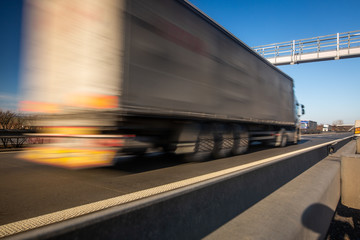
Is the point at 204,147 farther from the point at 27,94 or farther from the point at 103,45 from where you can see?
the point at 27,94

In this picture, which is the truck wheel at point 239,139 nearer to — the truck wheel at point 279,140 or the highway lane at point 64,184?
the highway lane at point 64,184

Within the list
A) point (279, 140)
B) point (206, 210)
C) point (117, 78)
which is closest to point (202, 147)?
point (117, 78)

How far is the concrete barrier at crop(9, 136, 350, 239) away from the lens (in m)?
0.90

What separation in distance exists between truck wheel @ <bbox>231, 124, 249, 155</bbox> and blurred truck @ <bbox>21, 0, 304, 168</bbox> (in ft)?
6.68

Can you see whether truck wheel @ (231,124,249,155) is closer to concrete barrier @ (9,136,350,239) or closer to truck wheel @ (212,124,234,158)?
truck wheel @ (212,124,234,158)

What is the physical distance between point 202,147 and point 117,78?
3566 mm

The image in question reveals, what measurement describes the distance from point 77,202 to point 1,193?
1357 mm

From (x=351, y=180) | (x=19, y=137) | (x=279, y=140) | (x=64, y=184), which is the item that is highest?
(x=19, y=137)

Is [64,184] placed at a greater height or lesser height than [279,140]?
lesser

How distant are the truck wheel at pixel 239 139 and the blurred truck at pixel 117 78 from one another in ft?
6.68

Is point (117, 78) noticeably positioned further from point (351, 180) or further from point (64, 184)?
point (351, 180)

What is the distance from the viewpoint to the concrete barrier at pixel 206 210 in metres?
0.90

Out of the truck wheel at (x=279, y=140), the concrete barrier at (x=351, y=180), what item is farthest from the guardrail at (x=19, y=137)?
the truck wheel at (x=279, y=140)

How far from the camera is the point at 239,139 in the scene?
8.84 meters
